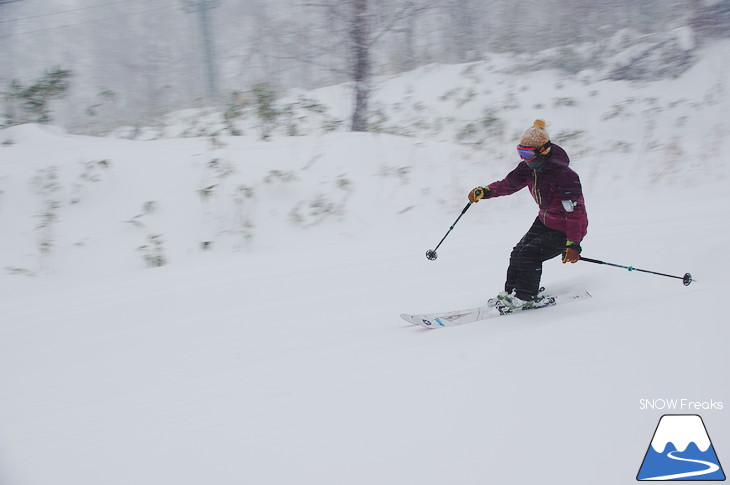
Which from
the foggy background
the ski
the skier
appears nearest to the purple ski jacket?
the skier

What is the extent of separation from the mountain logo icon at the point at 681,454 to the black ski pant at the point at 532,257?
1.92m

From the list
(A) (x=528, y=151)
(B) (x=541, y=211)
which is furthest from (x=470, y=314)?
(A) (x=528, y=151)

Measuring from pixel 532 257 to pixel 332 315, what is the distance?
1.75 meters

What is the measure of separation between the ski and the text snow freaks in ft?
5.85

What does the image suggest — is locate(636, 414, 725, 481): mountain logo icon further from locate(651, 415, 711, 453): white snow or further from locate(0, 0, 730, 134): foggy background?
locate(0, 0, 730, 134): foggy background

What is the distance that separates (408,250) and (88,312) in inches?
134

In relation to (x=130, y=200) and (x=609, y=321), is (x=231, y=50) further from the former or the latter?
(x=609, y=321)

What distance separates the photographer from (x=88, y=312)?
4930 millimetres

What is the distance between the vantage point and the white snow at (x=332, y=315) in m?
2.54

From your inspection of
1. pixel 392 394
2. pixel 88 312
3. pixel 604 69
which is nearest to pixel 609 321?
pixel 392 394

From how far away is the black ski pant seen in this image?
4.36 metres

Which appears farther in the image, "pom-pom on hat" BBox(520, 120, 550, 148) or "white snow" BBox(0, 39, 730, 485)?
"pom-pom on hat" BBox(520, 120, 550, 148)

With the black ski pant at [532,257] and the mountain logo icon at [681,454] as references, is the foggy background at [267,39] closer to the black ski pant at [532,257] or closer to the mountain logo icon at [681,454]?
the black ski pant at [532,257]

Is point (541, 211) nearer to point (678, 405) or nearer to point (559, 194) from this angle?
point (559, 194)
